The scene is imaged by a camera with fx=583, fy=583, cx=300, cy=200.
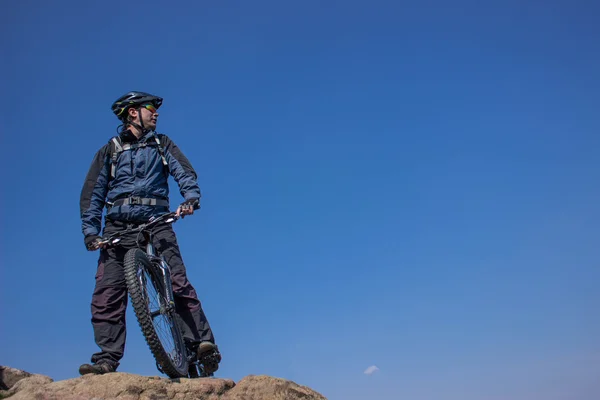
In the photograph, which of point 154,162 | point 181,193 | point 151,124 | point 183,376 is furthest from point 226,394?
point 151,124

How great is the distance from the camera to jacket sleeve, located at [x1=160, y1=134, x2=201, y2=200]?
7.59m

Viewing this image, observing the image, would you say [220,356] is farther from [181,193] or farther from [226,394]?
[181,193]

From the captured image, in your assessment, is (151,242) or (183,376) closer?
(183,376)

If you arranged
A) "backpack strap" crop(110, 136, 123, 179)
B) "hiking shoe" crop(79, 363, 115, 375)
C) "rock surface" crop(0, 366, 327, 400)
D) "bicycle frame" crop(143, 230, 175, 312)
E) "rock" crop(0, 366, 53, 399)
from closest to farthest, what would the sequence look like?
"rock surface" crop(0, 366, 327, 400)
"rock" crop(0, 366, 53, 399)
"hiking shoe" crop(79, 363, 115, 375)
"bicycle frame" crop(143, 230, 175, 312)
"backpack strap" crop(110, 136, 123, 179)

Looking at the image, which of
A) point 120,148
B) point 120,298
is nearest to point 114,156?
point 120,148

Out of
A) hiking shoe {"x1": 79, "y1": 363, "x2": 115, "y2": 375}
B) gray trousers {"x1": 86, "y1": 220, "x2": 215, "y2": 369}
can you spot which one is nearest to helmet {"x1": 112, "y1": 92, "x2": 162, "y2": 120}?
gray trousers {"x1": 86, "y1": 220, "x2": 215, "y2": 369}

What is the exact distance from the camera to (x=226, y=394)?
6469mm

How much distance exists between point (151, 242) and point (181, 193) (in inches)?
30.0

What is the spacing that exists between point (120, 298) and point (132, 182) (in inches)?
58.5

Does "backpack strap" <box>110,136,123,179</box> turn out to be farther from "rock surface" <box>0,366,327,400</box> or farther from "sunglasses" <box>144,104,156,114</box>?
"rock surface" <box>0,366,327,400</box>

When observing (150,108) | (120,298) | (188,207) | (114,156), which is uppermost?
(150,108)

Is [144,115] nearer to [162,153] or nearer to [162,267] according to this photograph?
[162,153]

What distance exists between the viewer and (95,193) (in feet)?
24.4

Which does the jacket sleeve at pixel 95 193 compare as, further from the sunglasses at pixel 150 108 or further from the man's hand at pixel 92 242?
the sunglasses at pixel 150 108
